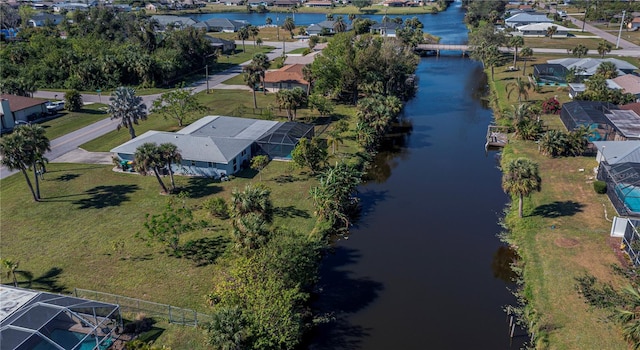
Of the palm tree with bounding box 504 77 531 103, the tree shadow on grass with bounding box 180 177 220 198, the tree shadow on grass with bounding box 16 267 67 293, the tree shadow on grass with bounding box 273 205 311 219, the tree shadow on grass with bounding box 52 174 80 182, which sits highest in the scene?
the palm tree with bounding box 504 77 531 103

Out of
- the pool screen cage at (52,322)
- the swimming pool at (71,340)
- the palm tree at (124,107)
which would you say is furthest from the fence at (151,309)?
the palm tree at (124,107)

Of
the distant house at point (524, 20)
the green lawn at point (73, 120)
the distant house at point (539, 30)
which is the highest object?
the distant house at point (524, 20)

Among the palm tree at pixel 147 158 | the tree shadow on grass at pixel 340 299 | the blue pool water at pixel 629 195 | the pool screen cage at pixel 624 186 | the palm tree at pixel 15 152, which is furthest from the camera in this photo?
the palm tree at pixel 147 158

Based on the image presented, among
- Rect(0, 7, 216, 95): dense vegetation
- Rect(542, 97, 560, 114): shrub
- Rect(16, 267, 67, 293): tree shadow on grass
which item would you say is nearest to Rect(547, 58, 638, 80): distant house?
Rect(542, 97, 560, 114): shrub

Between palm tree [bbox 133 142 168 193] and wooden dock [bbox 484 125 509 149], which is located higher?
palm tree [bbox 133 142 168 193]

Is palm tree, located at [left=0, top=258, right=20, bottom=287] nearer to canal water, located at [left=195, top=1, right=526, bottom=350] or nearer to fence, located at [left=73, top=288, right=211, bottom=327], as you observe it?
fence, located at [left=73, top=288, right=211, bottom=327]

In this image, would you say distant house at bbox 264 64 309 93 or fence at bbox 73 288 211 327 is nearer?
fence at bbox 73 288 211 327

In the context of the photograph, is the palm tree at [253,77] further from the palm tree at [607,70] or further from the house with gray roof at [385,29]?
the house with gray roof at [385,29]

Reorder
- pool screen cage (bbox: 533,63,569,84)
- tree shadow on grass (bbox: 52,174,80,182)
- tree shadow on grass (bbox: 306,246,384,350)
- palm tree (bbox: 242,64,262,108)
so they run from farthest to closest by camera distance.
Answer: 1. pool screen cage (bbox: 533,63,569,84)
2. palm tree (bbox: 242,64,262,108)
3. tree shadow on grass (bbox: 52,174,80,182)
4. tree shadow on grass (bbox: 306,246,384,350)
